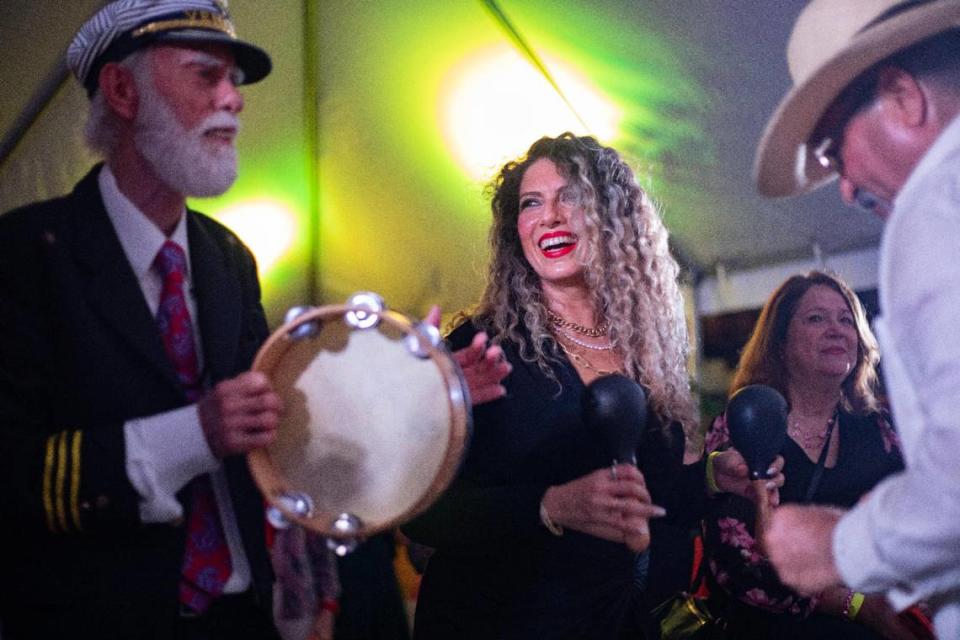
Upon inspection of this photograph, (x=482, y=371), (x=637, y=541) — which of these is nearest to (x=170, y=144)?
(x=482, y=371)

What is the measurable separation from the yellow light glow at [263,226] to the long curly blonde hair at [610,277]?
0.48m

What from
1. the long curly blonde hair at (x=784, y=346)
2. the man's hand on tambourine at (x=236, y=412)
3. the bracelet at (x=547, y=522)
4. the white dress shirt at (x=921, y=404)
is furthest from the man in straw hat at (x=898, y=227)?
the man's hand on tambourine at (x=236, y=412)

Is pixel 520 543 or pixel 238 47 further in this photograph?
pixel 520 543

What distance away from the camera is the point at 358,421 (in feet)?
5.24

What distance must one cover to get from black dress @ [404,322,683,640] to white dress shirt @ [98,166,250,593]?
0.49m

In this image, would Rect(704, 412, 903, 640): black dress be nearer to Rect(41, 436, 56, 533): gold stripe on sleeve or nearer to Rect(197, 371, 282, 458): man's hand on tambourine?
Rect(197, 371, 282, 458): man's hand on tambourine

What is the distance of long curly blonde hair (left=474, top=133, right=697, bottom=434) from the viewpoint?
211 cm

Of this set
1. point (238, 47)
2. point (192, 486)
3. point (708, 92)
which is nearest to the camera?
point (192, 486)

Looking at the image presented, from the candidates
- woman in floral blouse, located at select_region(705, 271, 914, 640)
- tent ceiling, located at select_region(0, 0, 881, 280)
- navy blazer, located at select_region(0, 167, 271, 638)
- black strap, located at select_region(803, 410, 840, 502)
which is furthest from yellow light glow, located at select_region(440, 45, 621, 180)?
navy blazer, located at select_region(0, 167, 271, 638)

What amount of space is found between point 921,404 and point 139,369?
47.8 inches

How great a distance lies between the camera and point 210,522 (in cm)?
156

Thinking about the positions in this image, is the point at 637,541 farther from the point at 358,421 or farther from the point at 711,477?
the point at 358,421

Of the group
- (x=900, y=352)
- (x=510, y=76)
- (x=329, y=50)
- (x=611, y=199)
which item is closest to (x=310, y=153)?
(x=329, y=50)

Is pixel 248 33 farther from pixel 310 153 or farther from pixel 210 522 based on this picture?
pixel 210 522
